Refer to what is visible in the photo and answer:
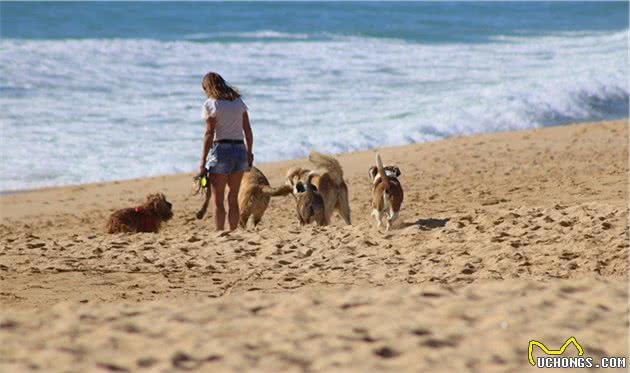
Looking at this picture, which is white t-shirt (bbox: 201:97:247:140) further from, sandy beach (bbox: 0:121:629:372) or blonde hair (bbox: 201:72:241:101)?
sandy beach (bbox: 0:121:629:372)

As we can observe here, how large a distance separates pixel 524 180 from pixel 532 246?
536 cm

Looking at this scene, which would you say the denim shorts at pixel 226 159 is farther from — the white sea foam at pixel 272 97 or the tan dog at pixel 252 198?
the white sea foam at pixel 272 97

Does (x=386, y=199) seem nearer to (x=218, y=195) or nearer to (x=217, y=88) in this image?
(x=218, y=195)

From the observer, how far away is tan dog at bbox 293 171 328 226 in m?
11.0

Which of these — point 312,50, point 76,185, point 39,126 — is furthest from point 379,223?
point 312,50

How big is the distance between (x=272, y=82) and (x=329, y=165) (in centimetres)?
1564

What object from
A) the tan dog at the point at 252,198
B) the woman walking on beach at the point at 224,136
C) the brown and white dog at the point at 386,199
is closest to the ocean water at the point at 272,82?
the tan dog at the point at 252,198

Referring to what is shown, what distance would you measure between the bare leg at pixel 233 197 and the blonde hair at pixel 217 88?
75 cm

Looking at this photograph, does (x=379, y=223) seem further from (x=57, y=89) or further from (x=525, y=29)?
(x=525, y=29)

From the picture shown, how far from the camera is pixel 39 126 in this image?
65.0 feet

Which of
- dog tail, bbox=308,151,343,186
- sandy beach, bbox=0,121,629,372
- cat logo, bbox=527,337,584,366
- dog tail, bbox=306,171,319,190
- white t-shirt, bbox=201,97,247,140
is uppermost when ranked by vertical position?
white t-shirt, bbox=201,97,247,140

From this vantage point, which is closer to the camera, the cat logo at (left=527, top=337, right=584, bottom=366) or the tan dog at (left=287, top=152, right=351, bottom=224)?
the cat logo at (left=527, top=337, right=584, bottom=366)

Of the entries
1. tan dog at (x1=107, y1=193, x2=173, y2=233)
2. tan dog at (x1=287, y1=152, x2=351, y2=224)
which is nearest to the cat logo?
tan dog at (x1=287, y1=152, x2=351, y2=224)

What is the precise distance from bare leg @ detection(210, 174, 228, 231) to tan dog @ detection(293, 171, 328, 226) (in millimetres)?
736
